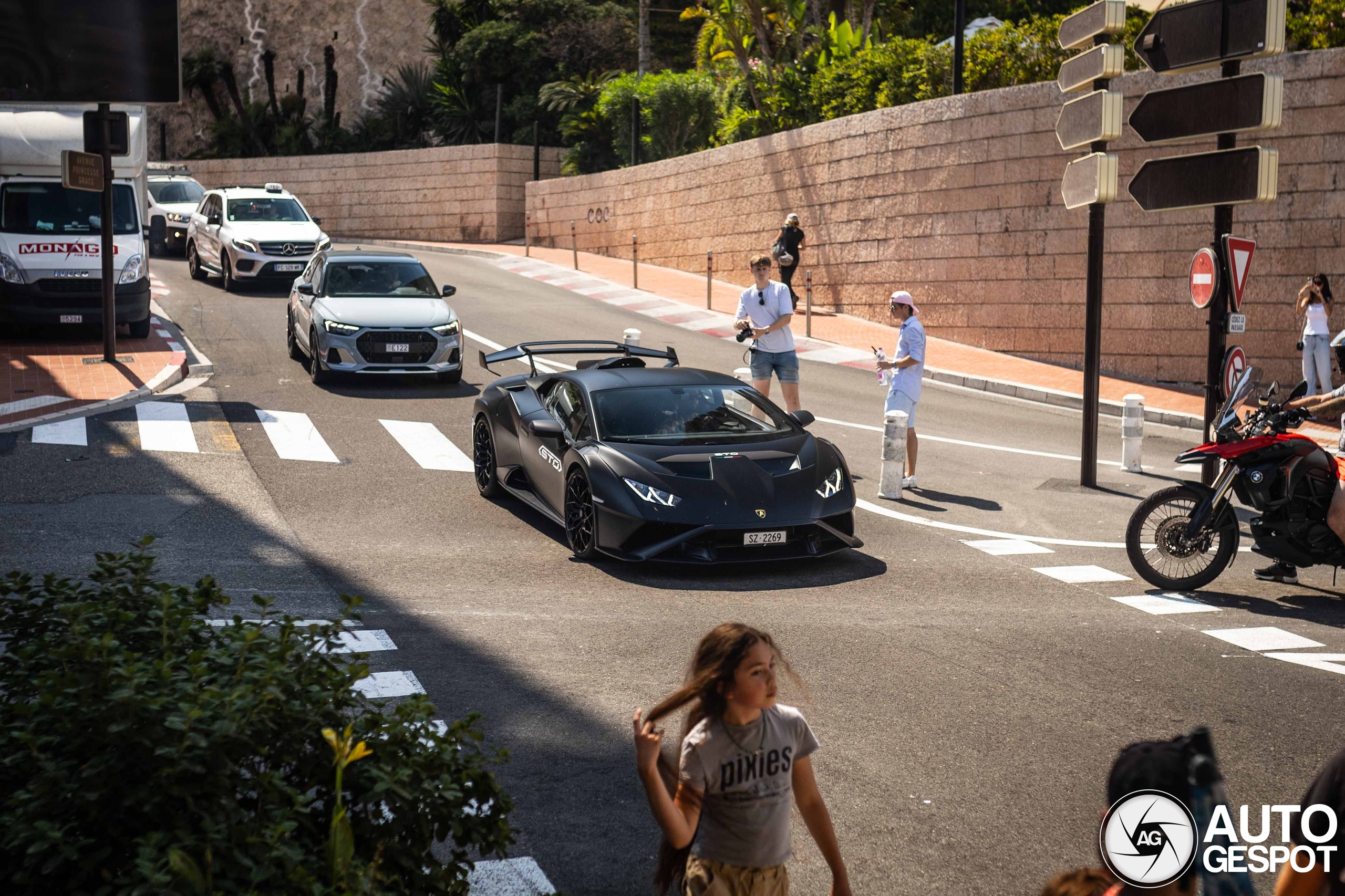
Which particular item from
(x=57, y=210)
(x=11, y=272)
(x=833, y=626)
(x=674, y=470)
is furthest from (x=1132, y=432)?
(x=57, y=210)

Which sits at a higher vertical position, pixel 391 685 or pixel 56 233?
pixel 56 233

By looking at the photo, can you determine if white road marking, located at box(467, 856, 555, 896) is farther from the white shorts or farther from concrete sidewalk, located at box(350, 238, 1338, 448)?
concrete sidewalk, located at box(350, 238, 1338, 448)

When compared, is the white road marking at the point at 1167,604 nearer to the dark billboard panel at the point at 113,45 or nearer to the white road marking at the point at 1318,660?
the white road marking at the point at 1318,660

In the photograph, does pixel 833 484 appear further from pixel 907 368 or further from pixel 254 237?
pixel 254 237

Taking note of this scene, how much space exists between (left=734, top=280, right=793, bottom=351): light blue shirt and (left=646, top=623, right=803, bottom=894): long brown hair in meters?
10.6

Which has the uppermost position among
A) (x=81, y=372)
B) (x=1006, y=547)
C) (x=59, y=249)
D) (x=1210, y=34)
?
(x=1210, y=34)

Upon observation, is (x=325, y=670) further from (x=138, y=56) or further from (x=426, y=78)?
(x=426, y=78)

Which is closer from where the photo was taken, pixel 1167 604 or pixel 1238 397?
pixel 1167 604

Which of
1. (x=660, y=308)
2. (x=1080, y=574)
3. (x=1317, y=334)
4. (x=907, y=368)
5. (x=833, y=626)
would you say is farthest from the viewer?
(x=660, y=308)

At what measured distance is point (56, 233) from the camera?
69.3 ft

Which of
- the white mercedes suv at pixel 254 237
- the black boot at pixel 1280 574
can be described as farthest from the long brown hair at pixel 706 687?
the white mercedes suv at pixel 254 237

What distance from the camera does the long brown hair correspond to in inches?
148

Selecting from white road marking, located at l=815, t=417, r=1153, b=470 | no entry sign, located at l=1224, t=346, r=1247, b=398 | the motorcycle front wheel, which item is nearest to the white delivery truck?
white road marking, located at l=815, t=417, r=1153, b=470

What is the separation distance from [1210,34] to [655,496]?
22.2ft
